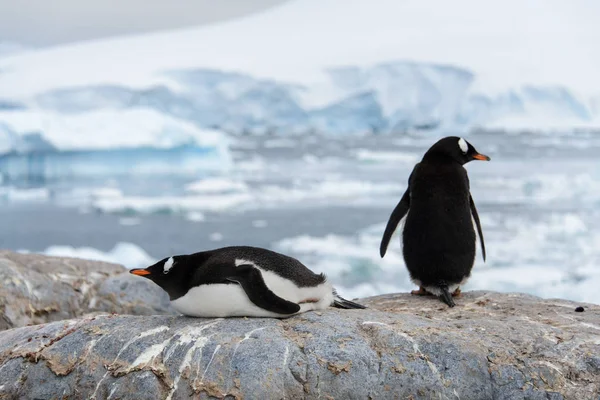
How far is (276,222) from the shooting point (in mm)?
10008

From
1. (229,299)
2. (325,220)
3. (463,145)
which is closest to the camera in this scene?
(229,299)

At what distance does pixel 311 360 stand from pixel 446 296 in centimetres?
78

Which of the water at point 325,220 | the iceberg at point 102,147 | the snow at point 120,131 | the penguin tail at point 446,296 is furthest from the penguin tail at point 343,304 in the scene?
the snow at point 120,131

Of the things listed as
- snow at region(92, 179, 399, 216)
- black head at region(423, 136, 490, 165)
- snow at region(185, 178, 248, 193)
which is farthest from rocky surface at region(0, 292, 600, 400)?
snow at region(185, 178, 248, 193)

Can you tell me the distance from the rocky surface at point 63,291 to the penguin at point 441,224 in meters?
1.36

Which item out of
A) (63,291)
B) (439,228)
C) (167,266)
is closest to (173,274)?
(167,266)

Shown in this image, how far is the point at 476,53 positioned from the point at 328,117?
235 inches

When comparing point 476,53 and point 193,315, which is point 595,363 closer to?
point 193,315

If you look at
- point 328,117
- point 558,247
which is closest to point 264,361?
point 558,247

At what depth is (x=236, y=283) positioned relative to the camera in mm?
2113

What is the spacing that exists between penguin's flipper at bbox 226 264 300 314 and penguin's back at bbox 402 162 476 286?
75 centimetres

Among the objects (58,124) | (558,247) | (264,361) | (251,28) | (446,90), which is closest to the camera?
(264,361)

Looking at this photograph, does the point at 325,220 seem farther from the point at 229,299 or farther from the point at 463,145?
the point at 229,299

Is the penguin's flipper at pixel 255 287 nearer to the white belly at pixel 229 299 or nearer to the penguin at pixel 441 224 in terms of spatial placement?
the white belly at pixel 229 299
